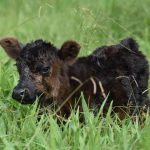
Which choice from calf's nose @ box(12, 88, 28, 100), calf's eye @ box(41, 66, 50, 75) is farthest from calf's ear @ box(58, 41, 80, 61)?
calf's nose @ box(12, 88, 28, 100)

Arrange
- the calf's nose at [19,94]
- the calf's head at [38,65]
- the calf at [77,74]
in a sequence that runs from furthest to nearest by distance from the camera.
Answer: the calf at [77,74]
the calf's head at [38,65]
the calf's nose at [19,94]

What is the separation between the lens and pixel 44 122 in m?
7.16

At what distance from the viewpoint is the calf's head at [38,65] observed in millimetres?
7453

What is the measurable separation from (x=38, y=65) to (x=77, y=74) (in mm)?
677

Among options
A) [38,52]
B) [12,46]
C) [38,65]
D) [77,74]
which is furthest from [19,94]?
[77,74]

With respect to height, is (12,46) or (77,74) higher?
(12,46)

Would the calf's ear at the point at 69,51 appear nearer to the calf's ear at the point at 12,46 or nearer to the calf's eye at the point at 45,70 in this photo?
the calf's eye at the point at 45,70

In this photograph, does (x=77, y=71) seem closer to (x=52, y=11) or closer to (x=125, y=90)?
(x=125, y=90)

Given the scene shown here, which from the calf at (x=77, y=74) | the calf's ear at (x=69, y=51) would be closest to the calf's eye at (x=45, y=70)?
the calf at (x=77, y=74)

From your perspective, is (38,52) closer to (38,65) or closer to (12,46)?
(38,65)

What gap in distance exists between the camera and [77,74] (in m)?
8.16

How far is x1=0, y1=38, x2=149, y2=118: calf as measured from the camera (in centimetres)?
763

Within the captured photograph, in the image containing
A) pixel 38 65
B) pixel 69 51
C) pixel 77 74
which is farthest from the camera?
pixel 77 74

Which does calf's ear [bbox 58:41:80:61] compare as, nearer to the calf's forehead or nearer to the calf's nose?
the calf's forehead
